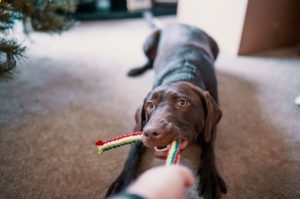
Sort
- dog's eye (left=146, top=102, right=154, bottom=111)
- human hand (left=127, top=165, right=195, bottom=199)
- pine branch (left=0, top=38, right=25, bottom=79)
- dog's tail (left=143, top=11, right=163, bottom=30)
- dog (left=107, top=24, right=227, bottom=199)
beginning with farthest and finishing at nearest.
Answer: dog's tail (left=143, top=11, right=163, bottom=30) < pine branch (left=0, top=38, right=25, bottom=79) < dog's eye (left=146, top=102, right=154, bottom=111) < dog (left=107, top=24, right=227, bottom=199) < human hand (left=127, top=165, right=195, bottom=199)

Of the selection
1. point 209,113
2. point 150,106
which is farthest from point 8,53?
point 209,113

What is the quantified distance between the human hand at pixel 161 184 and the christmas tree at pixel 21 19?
101 centimetres

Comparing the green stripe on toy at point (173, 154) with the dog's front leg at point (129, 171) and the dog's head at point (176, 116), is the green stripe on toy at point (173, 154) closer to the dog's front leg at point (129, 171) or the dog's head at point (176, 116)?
the dog's head at point (176, 116)

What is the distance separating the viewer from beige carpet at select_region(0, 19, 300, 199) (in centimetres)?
133

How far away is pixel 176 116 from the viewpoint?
1.18 metres

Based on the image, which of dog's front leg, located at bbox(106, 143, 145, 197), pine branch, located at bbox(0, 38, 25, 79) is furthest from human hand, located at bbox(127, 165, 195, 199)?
pine branch, located at bbox(0, 38, 25, 79)

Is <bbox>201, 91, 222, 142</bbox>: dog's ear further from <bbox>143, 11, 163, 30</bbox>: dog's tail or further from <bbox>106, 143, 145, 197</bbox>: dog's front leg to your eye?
<bbox>143, 11, 163, 30</bbox>: dog's tail

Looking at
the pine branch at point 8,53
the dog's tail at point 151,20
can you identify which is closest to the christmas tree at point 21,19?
the pine branch at point 8,53

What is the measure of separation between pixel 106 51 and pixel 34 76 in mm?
690

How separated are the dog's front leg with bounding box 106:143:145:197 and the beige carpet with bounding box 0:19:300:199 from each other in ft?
0.19

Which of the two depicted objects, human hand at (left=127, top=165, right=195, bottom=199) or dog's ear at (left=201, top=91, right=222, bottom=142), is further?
dog's ear at (left=201, top=91, right=222, bottom=142)

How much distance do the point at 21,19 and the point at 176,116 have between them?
44.0 inches

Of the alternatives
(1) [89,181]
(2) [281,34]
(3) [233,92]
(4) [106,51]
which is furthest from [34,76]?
(2) [281,34]

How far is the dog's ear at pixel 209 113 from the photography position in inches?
50.5
